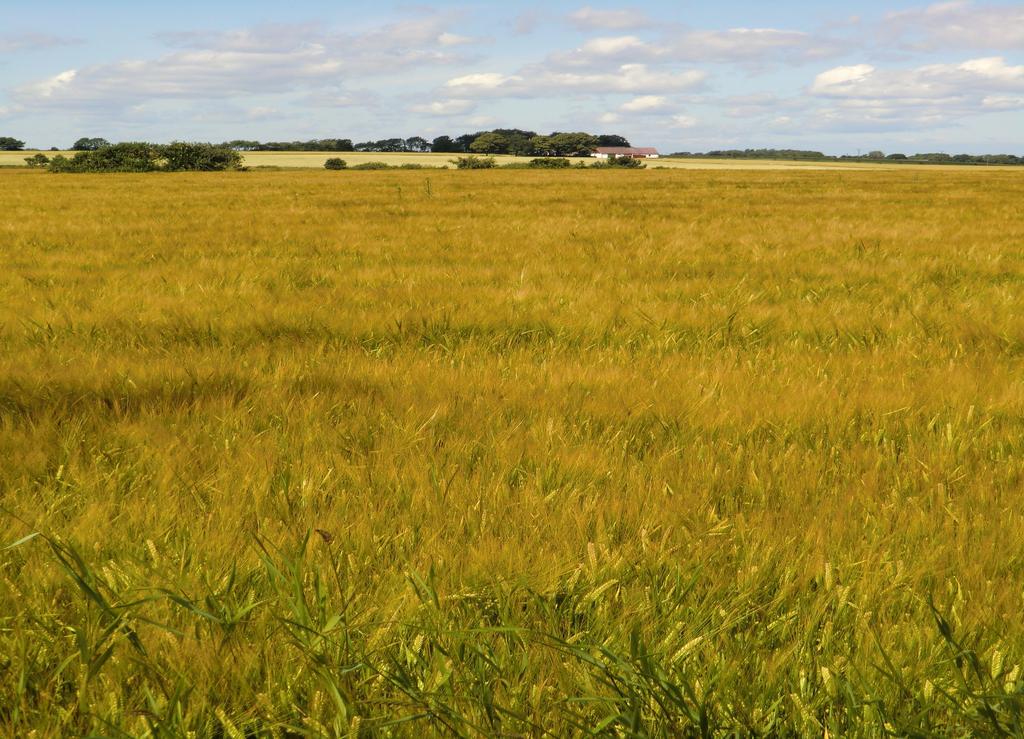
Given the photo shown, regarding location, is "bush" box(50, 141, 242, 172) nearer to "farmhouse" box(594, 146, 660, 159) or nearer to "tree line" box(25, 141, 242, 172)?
"tree line" box(25, 141, 242, 172)

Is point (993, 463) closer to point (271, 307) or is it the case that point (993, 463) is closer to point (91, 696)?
point (91, 696)

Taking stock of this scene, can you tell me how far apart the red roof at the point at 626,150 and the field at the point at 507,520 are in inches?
5618

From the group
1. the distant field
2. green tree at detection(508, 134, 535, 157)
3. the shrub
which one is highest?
green tree at detection(508, 134, 535, 157)

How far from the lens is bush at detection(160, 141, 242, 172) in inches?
2397

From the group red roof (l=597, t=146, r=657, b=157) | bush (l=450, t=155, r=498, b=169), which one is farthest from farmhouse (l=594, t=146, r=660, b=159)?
bush (l=450, t=155, r=498, b=169)

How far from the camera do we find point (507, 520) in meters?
1.92

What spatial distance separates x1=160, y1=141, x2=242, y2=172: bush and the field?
206 ft

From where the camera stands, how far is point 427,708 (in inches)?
48.0

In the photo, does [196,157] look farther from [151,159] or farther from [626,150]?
[626,150]

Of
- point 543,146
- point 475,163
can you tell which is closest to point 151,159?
point 475,163

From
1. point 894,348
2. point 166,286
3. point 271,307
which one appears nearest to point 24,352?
point 271,307

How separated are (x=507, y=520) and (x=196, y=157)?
68.3 metres

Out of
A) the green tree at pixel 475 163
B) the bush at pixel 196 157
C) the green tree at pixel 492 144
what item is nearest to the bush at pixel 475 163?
the green tree at pixel 475 163

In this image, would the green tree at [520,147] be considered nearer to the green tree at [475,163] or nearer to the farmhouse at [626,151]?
the farmhouse at [626,151]
